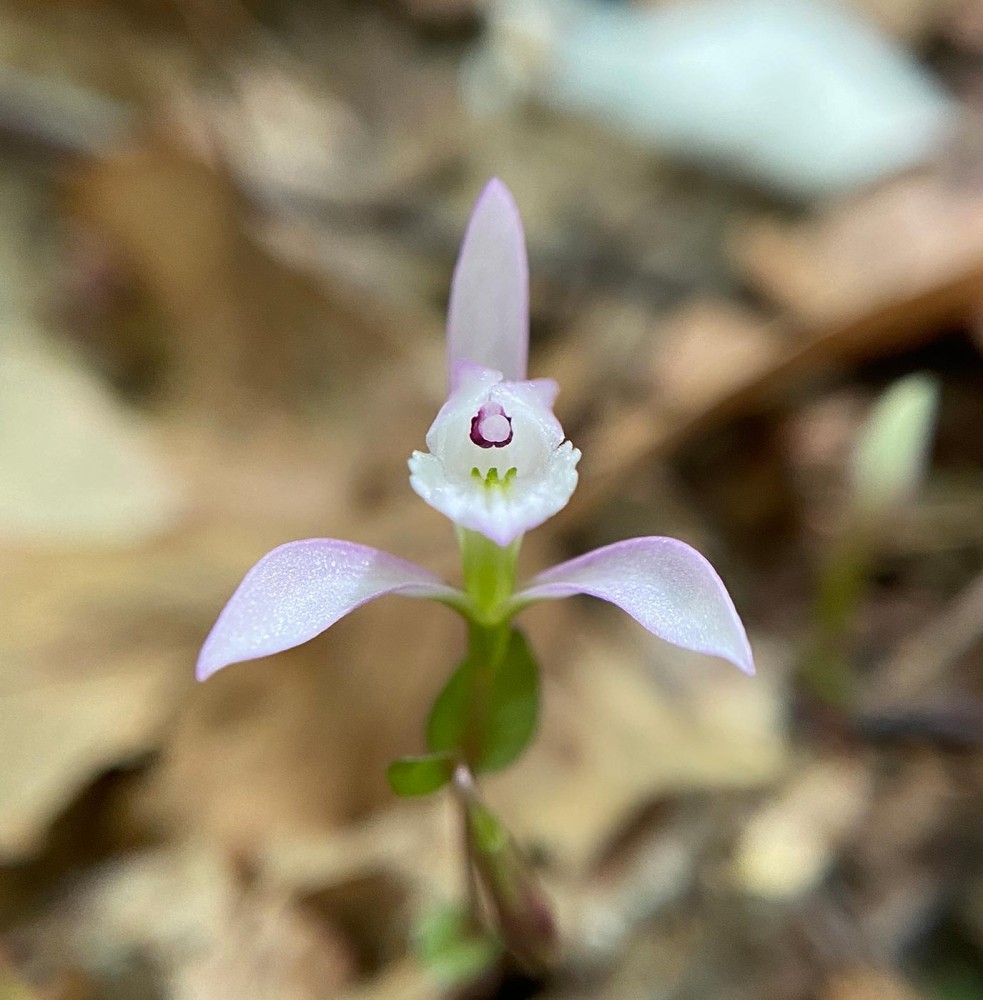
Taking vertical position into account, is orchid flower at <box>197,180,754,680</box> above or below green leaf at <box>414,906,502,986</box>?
above

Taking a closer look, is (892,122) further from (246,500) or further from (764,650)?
(246,500)

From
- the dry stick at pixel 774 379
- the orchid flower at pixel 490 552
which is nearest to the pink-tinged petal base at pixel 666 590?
the orchid flower at pixel 490 552

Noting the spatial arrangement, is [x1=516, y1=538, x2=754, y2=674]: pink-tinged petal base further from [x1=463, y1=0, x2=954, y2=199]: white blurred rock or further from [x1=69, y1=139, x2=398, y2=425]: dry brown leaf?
[x1=463, y1=0, x2=954, y2=199]: white blurred rock

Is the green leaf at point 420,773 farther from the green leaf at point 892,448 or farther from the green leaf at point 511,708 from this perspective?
the green leaf at point 892,448

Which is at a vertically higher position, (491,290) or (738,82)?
(738,82)

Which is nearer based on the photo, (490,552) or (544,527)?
(490,552)

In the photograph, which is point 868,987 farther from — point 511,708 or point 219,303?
point 219,303

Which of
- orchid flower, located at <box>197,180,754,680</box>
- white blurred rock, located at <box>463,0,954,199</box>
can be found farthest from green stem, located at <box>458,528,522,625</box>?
white blurred rock, located at <box>463,0,954,199</box>

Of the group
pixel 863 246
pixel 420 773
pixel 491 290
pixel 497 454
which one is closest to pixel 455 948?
pixel 420 773
